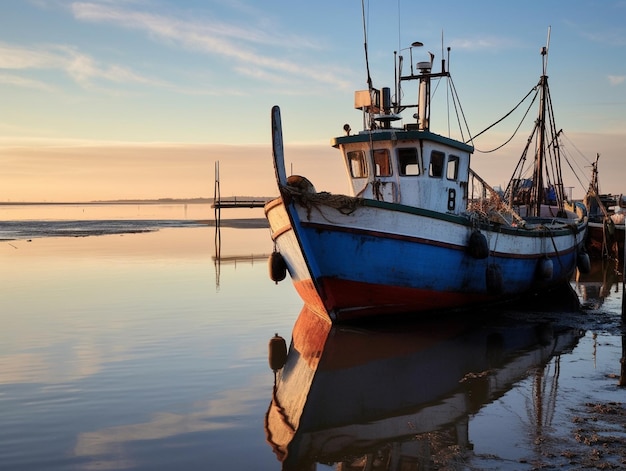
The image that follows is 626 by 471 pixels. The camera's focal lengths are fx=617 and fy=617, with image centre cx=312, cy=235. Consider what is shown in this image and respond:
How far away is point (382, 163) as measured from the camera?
14.3 m

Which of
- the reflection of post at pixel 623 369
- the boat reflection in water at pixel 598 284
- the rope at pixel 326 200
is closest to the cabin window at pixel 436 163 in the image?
the rope at pixel 326 200

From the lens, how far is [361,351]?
1053cm

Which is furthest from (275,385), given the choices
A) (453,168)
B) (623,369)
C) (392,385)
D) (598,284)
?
(598,284)

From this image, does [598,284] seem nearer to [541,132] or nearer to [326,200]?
[541,132]

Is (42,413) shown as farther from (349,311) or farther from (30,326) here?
(349,311)

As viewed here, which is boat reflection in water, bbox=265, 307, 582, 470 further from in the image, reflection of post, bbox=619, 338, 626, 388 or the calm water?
reflection of post, bbox=619, 338, 626, 388

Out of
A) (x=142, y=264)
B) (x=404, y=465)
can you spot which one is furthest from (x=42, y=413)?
(x=142, y=264)

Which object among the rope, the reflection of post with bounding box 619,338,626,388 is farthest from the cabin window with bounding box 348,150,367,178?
the reflection of post with bounding box 619,338,626,388

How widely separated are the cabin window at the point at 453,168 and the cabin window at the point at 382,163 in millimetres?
1497

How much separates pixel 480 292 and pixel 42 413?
1000 centimetres

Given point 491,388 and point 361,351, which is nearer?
point 491,388

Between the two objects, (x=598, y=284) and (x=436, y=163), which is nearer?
(x=436, y=163)

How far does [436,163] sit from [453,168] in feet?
2.55

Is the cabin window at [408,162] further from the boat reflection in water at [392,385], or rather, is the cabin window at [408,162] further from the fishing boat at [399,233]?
the boat reflection in water at [392,385]
